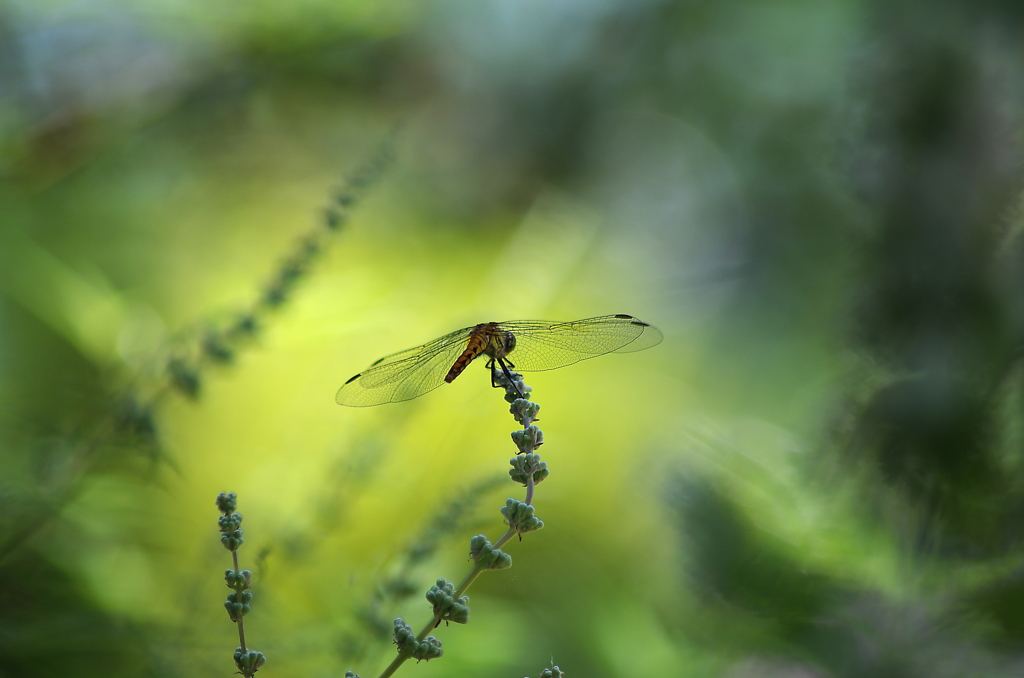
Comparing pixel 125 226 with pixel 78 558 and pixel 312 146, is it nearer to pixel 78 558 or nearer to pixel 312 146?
pixel 312 146

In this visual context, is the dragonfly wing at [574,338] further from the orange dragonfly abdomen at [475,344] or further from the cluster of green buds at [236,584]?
the cluster of green buds at [236,584]

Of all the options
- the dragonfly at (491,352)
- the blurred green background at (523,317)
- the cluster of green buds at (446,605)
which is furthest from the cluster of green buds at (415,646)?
the dragonfly at (491,352)

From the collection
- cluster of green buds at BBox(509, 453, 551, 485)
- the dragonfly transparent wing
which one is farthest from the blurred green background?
cluster of green buds at BBox(509, 453, 551, 485)

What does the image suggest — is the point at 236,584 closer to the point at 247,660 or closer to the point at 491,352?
the point at 247,660

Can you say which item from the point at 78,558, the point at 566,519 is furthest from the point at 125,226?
the point at 566,519

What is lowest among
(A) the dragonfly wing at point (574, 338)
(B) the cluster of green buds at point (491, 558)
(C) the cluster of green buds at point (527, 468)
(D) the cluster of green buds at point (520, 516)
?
(B) the cluster of green buds at point (491, 558)

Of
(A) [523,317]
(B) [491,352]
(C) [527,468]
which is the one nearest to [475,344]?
(B) [491,352]

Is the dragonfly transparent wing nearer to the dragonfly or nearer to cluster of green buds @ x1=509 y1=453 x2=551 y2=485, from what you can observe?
the dragonfly
